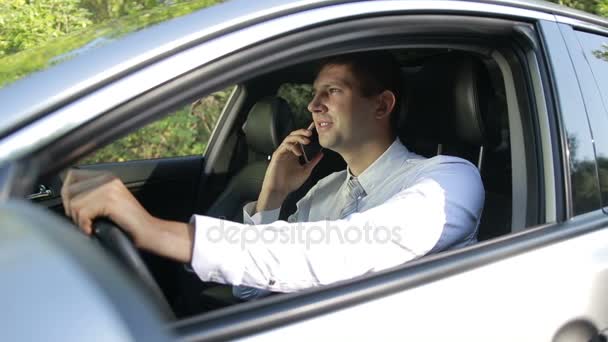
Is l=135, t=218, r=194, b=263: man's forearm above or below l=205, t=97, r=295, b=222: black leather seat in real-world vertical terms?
below

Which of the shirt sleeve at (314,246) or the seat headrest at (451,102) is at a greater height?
the seat headrest at (451,102)

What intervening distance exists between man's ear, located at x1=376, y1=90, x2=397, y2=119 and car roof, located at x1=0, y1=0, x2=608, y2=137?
0.96 meters

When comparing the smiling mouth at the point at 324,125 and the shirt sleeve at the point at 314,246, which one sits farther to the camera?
the smiling mouth at the point at 324,125

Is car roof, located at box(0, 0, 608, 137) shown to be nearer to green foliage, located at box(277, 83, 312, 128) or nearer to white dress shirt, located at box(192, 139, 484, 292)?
white dress shirt, located at box(192, 139, 484, 292)

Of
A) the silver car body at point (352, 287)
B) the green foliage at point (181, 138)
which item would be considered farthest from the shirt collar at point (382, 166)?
the green foliage at point (181, 138)

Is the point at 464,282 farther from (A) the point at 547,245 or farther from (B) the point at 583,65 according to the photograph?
(B) the point at 583,65

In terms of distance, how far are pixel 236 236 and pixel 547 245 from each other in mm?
722

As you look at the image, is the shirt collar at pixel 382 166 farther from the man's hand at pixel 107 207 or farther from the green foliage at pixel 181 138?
the green foliage at pixel 181 138

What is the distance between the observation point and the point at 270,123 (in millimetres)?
3412

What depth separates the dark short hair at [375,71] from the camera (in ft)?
7.78

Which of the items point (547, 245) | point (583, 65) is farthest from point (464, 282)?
point (583, 65)

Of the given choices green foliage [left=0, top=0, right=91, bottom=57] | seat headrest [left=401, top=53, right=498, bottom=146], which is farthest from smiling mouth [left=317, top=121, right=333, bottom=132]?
green foliage [left=0, top=0, right=91, bottom=57]

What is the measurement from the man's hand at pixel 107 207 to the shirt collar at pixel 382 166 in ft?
3.44

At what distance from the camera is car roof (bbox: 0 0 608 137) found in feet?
4.16
